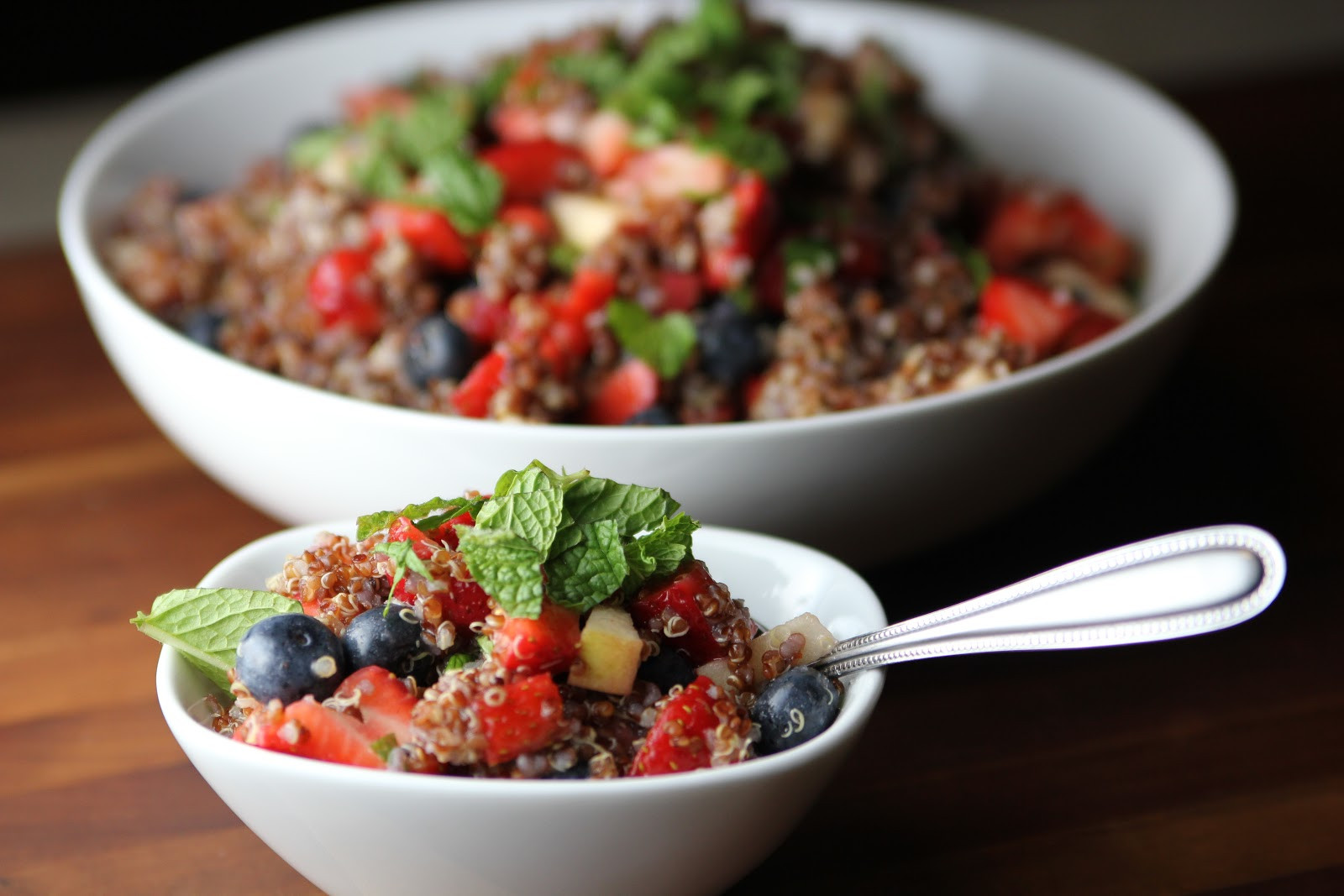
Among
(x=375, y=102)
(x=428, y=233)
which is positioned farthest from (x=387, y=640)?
(x=375, y=102)

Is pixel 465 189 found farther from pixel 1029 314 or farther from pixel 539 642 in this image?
pixel 539 642

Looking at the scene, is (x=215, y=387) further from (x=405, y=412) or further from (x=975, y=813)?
(x=975, y=813)

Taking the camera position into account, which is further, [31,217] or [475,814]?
[31,217]

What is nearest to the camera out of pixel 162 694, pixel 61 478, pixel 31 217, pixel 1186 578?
pixel 1186 578

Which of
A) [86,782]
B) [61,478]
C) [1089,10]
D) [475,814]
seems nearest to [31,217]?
[61,478]

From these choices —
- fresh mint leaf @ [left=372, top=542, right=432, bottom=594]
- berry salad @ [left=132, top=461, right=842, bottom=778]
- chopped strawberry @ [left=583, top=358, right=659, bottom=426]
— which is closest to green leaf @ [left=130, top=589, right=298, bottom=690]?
berry salad @ [left=132, top=461, right=842, bottom=778]

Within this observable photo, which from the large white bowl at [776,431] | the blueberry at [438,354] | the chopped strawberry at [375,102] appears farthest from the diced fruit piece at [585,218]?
the large white bowl at [776,431]
